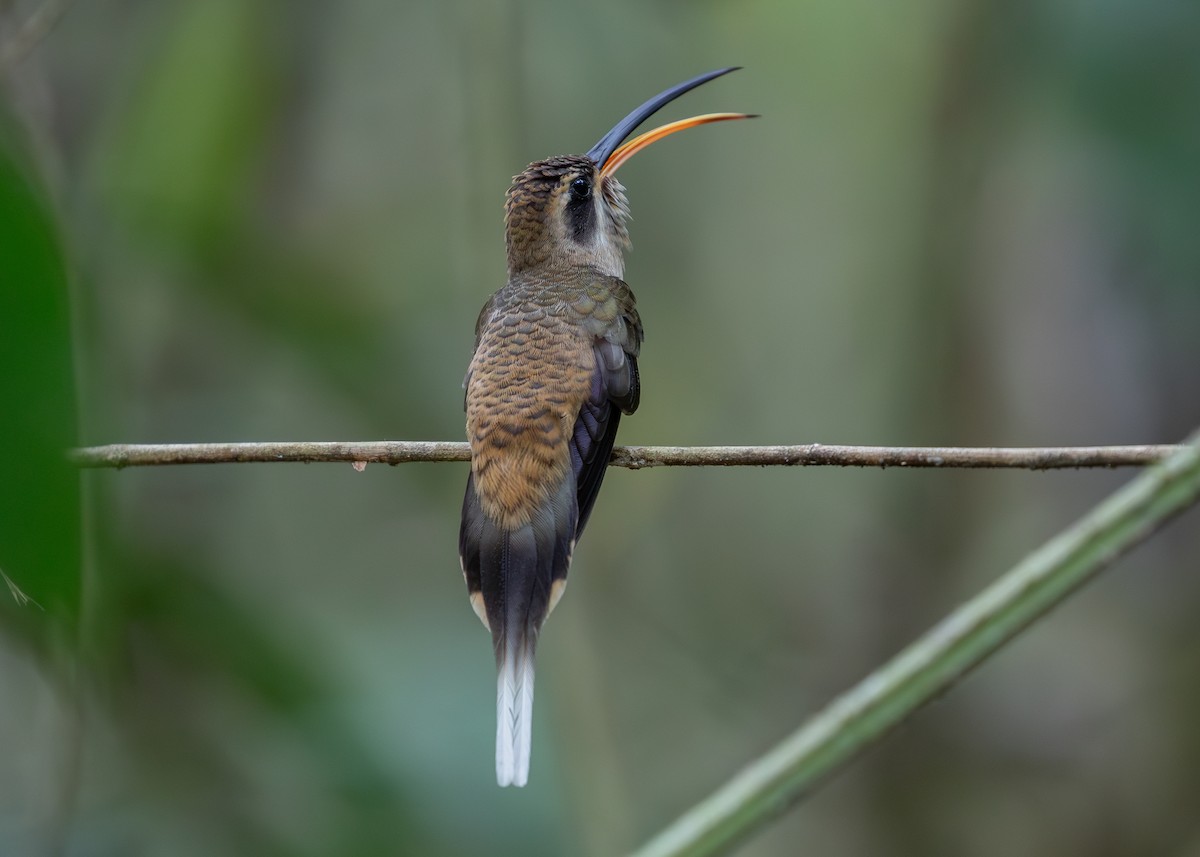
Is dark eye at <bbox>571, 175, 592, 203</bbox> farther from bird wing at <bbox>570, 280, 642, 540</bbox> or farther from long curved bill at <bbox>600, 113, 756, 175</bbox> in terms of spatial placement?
bird wing at <bbox>570, 280, 642, 540</bbox>

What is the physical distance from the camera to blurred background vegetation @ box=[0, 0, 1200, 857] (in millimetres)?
3215

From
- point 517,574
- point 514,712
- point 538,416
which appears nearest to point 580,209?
point 538,416

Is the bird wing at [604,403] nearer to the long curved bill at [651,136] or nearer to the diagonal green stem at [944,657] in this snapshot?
the long curved bill at [651,136]

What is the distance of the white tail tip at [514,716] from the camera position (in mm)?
1822

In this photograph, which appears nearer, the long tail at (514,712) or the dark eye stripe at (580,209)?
the long tail at (514,712)

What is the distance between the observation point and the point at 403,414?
13.5ft

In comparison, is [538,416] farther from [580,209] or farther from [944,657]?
[944,657]

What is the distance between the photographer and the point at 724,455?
2080 mm

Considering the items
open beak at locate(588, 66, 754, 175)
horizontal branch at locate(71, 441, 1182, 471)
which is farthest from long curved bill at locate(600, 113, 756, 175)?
horizontal branch at locate(71, 441, 1182, 471)

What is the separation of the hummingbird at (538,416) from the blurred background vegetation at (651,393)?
0.41 meters

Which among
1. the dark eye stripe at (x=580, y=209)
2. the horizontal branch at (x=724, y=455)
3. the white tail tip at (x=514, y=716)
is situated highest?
the dark eye stripe at (x=580, y=209)

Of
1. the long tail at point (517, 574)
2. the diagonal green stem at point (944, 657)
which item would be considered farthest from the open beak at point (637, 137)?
the diagonal green stem at point (944, 657)

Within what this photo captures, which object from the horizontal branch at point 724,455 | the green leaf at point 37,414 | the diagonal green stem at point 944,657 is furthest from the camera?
the horizontal branch at point 724,455

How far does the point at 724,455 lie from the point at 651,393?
3015 millimetres
